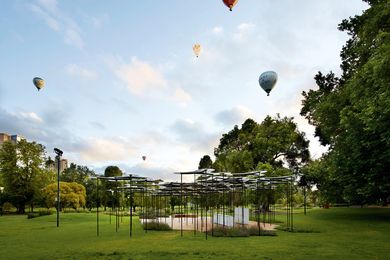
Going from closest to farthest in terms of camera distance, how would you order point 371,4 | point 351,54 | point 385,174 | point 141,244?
point 141,244, point 385,174, point 371,4, point 351,54

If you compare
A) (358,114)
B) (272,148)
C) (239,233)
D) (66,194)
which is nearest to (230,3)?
(358,114)

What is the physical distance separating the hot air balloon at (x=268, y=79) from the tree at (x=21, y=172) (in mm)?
49887

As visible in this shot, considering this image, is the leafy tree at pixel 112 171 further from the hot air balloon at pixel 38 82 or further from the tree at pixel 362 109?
the tree at pixel 362 109

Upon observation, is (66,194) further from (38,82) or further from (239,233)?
(239,233)

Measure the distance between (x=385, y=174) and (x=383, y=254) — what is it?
14.1 meters

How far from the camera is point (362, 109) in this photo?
914 inches

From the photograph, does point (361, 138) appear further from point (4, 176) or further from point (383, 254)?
point (4, 176)

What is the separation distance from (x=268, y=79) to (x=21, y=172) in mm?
52793

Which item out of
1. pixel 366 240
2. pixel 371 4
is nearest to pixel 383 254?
pixel 366 240

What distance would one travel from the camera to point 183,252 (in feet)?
44.7

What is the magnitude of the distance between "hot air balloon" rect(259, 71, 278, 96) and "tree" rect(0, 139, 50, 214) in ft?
164

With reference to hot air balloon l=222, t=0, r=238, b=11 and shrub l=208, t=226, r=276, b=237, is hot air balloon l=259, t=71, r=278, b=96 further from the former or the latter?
shrub l=208, t=226, r=276, b=237

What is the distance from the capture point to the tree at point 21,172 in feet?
201

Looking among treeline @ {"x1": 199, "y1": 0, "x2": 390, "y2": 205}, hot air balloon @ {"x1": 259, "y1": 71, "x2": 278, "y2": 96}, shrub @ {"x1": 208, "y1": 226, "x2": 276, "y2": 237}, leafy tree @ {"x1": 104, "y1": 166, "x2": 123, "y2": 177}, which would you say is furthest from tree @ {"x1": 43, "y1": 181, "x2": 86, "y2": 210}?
hot air balloon @ {"x1": 259, "y1": 71, "x2": 278, "y2": 96}
